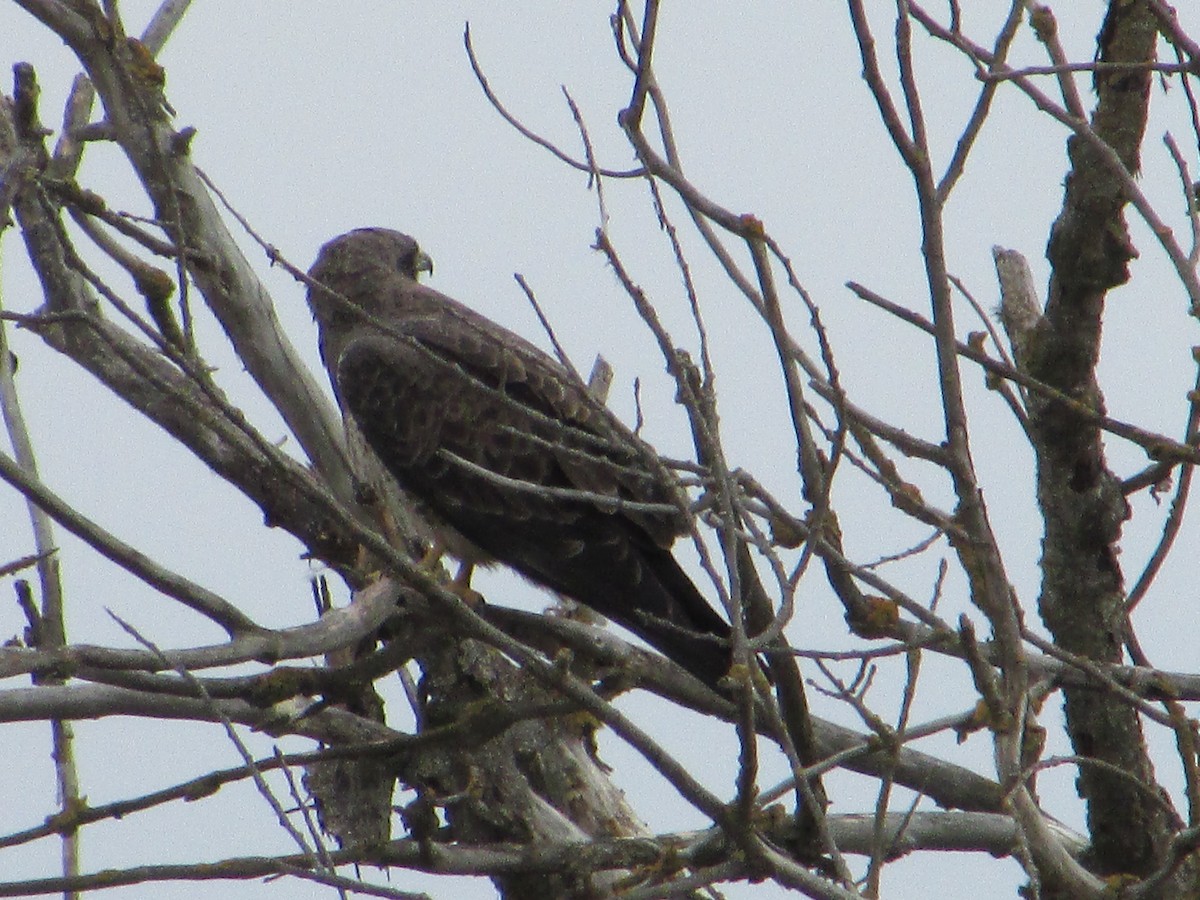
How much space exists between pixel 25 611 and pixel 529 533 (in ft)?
6.87

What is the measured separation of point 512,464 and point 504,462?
0.03 metres

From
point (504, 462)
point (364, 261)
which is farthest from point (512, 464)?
point (364, 261)

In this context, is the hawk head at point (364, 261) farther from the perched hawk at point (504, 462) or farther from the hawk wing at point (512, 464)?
the hawk wing at point (512, 464)

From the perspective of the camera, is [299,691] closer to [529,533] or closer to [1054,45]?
[529,533]

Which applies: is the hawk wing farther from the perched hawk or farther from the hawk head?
the hawk head

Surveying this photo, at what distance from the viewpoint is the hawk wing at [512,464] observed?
510cm

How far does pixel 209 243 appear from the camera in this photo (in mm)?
4793

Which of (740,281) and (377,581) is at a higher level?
(377,581)

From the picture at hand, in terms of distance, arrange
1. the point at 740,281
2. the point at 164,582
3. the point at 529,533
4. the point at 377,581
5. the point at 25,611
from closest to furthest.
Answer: the point at 740,281 < the point at 164,582 < the point at 25,611 < the point at 377,581 < the point at 529,533

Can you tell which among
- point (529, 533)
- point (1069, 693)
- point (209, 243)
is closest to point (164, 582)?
point (209, 243)

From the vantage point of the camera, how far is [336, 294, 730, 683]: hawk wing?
5.10m

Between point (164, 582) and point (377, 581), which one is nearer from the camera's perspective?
point (164, 582)

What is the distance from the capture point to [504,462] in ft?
18.2

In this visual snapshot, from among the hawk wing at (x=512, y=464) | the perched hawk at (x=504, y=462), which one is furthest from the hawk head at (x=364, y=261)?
the hawk wing at (x=512, y=464)
